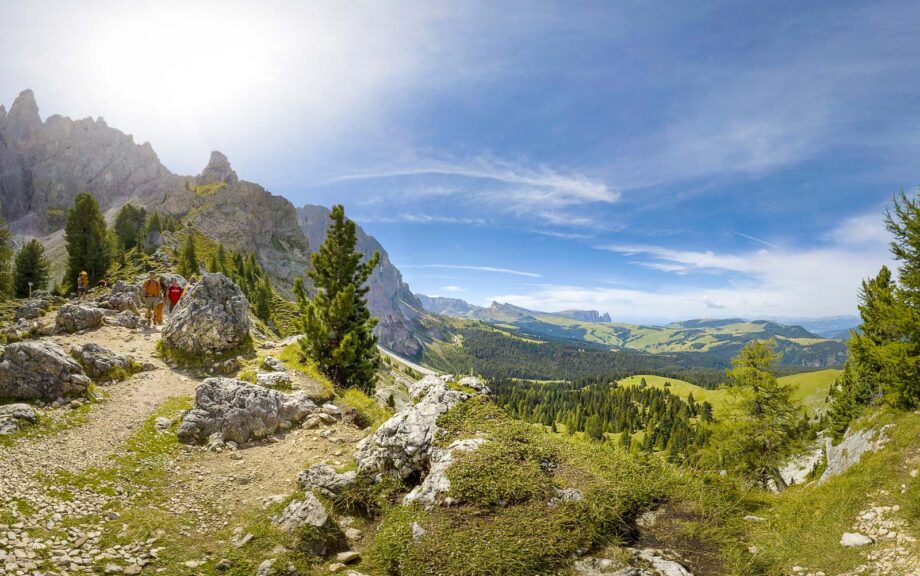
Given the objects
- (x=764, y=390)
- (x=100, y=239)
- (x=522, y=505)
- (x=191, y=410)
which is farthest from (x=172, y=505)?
(x=100, y=239)

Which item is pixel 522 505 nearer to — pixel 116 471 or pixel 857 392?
pixel 116 471

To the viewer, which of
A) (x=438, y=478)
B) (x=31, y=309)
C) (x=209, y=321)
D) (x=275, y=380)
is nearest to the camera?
(x=438, y=478)

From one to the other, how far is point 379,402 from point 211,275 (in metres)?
13.8

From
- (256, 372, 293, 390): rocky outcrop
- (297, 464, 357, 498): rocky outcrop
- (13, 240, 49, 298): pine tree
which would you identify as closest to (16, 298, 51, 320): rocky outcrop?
(256, 372, 293, 390): rocky outcrop

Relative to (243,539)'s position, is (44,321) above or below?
above

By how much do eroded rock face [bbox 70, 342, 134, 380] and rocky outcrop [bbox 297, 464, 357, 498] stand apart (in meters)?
13.1

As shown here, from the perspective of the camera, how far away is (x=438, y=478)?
9.78 meters

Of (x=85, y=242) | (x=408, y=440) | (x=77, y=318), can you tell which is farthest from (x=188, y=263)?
(x=408, y=440)

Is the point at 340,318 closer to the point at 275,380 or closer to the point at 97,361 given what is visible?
the point at 275,380

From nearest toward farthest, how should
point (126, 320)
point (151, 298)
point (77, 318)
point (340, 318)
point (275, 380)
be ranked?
point (275, 380) < point (77, 318) < point (340, 318) < point (126, 320) < point (151, 298)

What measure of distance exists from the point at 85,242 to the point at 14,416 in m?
68.8

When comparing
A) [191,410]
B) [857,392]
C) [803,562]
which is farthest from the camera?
[857,392]

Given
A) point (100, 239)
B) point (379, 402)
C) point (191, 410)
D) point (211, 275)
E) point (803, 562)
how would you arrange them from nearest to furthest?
→ 1. point (803, 562)
2. point (191, 410)
3. point (379, 402)
4. point (211, 275)
5. point (100, 239)

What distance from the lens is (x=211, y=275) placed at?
2455 cm
